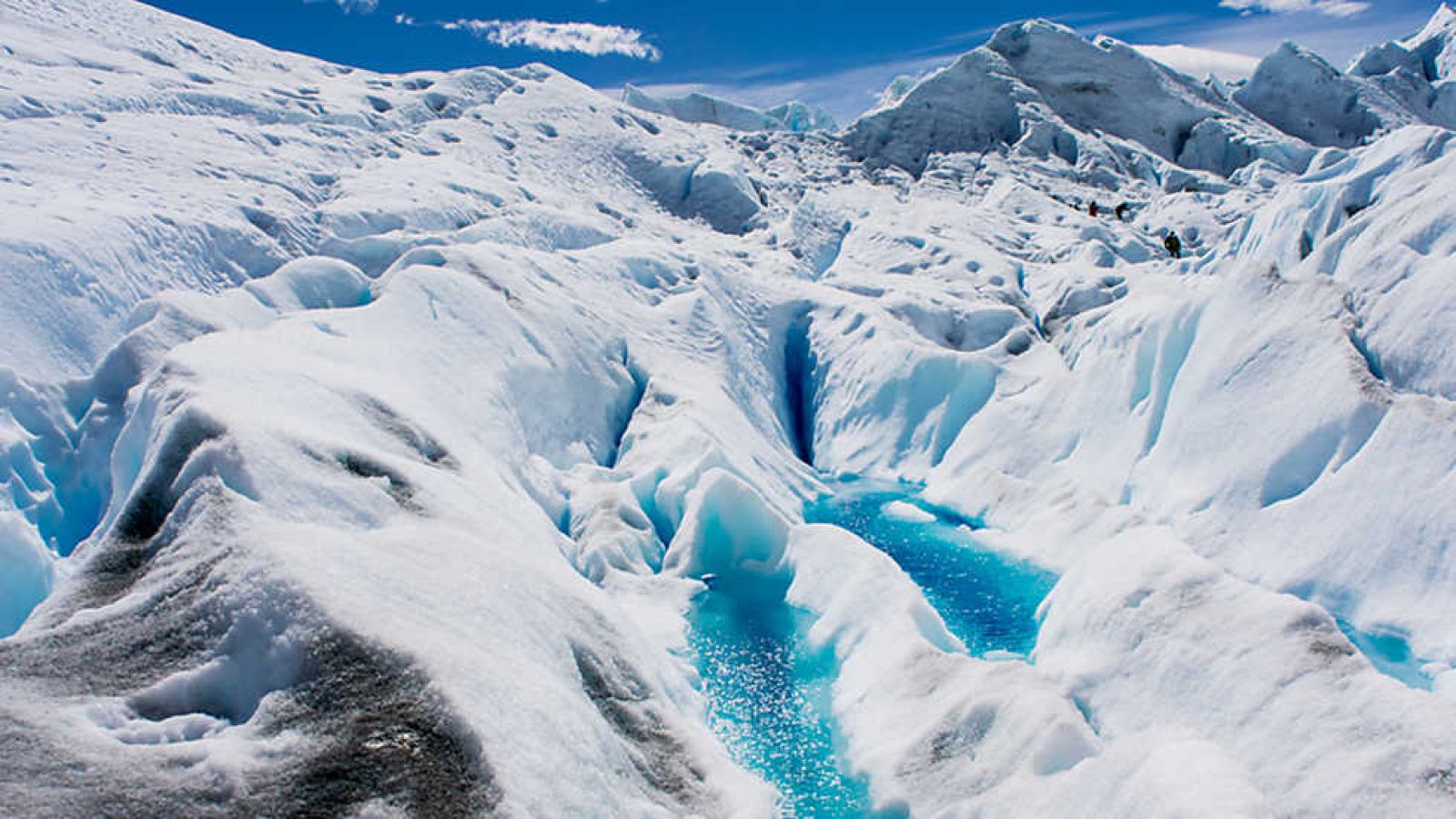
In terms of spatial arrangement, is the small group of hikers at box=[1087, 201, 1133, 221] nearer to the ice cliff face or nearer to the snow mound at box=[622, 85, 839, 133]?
the ice cliff face

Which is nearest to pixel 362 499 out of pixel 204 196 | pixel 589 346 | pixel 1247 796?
pixel 1247 796

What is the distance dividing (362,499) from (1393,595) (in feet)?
52.5

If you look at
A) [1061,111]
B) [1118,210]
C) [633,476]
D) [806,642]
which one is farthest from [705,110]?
[806,642]

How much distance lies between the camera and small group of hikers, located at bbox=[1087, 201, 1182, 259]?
40625 mm

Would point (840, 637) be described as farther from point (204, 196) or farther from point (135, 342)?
point (204, 196)

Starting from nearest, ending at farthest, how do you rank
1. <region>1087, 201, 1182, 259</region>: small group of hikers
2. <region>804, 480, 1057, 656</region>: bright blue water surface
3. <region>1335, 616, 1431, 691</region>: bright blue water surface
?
1. <region>1335, 616, 1431, 691</region>: bright blue water surface
2. <region>804, 480, 1057, 656</region>: bright blue water surface
3. <region>1087, 201, 1182, 259</region>: small group of hikers

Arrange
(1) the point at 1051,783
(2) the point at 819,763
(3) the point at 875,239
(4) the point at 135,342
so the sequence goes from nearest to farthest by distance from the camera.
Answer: (1) the point at 1051,783 → (2) the point at 819,763 → (4) the point at 135,342 → (3) the point at 875,239

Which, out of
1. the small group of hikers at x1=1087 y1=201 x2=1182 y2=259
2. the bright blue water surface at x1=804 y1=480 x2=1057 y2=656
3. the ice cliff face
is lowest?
the bright blue water surface at x1=804 y1=480 x2=1057 y2=656

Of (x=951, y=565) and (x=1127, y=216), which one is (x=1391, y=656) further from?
(x=1127, y=216)

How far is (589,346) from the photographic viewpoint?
983 inches

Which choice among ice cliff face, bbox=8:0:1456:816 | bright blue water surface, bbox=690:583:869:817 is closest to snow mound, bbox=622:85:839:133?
ice cliff face, bbox=8:0:1456:816

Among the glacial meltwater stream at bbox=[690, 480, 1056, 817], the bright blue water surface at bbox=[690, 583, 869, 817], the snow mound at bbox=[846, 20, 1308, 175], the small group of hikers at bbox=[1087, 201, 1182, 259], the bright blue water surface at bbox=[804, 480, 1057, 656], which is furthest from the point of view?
the snow mound at bbox=[846, 20, 1308, 175]

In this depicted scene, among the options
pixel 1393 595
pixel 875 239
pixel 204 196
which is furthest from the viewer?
pixel 875 239

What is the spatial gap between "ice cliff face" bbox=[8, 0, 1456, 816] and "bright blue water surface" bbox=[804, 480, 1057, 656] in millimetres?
541
